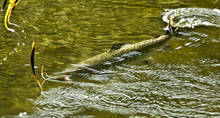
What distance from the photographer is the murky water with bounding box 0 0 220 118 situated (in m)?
4.35

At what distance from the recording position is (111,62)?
5676mm

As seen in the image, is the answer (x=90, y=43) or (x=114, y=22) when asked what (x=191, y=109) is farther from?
(x=114, y=22)

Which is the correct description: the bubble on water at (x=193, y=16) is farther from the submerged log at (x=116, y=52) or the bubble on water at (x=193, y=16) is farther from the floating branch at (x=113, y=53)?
the submerged log at (x=116, y=52)

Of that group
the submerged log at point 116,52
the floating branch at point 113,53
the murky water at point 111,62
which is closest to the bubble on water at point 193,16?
the murky water at point 111,62

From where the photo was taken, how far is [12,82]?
16.3 ft

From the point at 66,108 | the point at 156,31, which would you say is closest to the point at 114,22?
the point at 156,31

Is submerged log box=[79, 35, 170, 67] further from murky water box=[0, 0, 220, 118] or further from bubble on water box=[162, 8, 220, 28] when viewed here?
bubble on water box=[162, 8, 220, 28]

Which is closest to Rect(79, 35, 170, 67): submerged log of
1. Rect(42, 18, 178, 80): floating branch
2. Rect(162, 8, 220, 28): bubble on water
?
Rect(42, 18, 178, 80): floating branch

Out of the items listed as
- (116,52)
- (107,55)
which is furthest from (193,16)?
(107,55)

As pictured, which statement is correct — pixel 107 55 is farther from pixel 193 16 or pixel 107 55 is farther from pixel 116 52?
pixel 193 16

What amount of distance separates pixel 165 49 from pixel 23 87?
2.76m

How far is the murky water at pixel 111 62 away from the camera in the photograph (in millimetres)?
4352

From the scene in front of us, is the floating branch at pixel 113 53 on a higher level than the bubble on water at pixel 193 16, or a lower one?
lower


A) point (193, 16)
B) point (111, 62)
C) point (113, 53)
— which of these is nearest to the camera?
point (111, 62)
